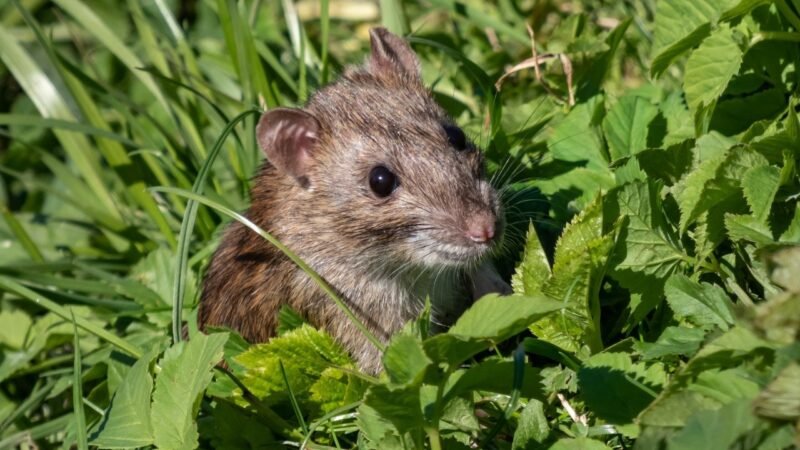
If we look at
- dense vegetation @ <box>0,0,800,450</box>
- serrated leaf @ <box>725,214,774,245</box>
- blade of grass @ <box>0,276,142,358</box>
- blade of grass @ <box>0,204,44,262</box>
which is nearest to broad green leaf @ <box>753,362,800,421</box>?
dense vegetation @ <box>0,0,800,450</box>

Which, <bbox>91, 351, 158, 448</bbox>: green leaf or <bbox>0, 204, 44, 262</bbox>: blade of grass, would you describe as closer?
<bbox>91, 351, 158, 448</bbox>: green leaf

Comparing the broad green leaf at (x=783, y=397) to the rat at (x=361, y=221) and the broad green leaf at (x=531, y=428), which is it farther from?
the rat at (x=361, y=221)

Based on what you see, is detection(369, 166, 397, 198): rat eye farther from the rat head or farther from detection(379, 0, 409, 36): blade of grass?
detection(379, 0, 409, 36): blade of grass

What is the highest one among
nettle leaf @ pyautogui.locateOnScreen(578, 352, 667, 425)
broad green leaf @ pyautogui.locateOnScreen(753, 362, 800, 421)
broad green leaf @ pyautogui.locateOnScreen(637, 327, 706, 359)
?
broad green leaf @ pyautogui.locateOnScreen(753, 362, 800, 421)

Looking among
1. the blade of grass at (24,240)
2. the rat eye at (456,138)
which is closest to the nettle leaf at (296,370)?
the rat eye at (456,138)

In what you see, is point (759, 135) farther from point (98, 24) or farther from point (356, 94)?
point (98, 24)

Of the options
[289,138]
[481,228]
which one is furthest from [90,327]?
[481,228]
